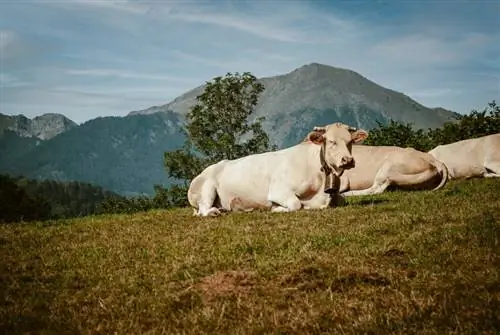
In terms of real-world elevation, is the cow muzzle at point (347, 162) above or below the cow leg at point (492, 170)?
above

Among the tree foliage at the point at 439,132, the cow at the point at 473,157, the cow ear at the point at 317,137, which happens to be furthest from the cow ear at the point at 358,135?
the tree foliage at the point at 439,132

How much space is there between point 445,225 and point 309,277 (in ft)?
14.4

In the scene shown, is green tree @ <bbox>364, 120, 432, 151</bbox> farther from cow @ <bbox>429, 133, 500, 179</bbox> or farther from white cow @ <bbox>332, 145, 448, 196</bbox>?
white cow @ <bbox>332, 145, 448, 196</bbox>

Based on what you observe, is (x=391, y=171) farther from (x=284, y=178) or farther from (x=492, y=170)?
(x=284, y=178)

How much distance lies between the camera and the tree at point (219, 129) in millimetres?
71562

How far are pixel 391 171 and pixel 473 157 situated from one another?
17.2 ft

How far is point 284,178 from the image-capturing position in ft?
54.5

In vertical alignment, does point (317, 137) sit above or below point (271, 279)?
above

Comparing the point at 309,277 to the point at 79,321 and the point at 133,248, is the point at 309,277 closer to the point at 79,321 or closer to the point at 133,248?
the point at 79,321

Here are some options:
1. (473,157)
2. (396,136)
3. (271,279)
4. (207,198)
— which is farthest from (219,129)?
(271,279)

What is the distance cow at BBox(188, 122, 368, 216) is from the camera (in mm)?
16141

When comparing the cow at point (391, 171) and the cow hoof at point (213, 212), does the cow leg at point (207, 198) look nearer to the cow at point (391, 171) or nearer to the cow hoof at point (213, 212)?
the cow hoof at point (213, 212)

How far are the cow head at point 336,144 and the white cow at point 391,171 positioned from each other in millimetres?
5227

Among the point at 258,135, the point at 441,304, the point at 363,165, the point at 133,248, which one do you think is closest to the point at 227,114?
the point at 258,135
